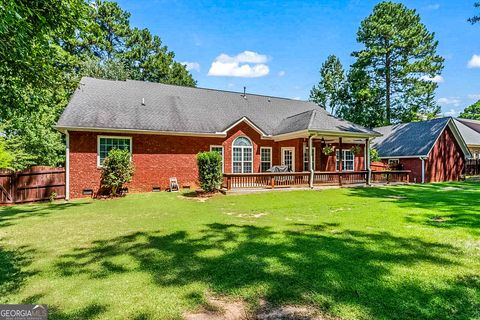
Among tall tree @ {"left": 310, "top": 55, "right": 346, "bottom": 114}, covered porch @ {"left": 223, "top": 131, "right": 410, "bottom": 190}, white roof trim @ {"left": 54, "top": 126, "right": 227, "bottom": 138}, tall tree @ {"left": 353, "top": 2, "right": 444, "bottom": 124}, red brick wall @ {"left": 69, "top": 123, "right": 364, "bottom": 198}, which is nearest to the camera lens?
white roof trim @ {"left": 54, "top": 126, "right": 227, "bottom": 138}

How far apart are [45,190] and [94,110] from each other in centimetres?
469

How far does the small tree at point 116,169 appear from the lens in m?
13.1

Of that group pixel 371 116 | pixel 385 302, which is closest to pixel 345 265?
pixel 385 302

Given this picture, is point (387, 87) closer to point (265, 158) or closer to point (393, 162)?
point (393, 162)

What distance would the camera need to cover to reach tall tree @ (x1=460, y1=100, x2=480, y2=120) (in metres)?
51.6

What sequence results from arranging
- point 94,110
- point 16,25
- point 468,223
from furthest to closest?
point 94,110 → point 468,223 → point 16,25

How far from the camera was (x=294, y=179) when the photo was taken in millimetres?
15438

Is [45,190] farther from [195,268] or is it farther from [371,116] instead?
[371,116]

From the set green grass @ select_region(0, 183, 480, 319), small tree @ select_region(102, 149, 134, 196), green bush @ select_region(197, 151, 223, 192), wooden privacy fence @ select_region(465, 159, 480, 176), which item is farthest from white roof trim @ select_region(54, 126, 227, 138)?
wooden privacy fence @ select_region(465, 159, 480, 176)

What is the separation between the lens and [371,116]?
36406 mm

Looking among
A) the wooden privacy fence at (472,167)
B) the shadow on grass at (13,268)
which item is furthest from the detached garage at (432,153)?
the shadow on grass at (13,268)

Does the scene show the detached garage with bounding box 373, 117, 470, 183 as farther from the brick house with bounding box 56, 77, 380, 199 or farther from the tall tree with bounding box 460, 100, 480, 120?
the tall tree with bounding box 460, 100, 480, 120

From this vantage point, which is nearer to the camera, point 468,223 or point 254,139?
point 468,223

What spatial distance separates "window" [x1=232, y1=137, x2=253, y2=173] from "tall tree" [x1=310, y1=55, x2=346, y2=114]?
2764cm
